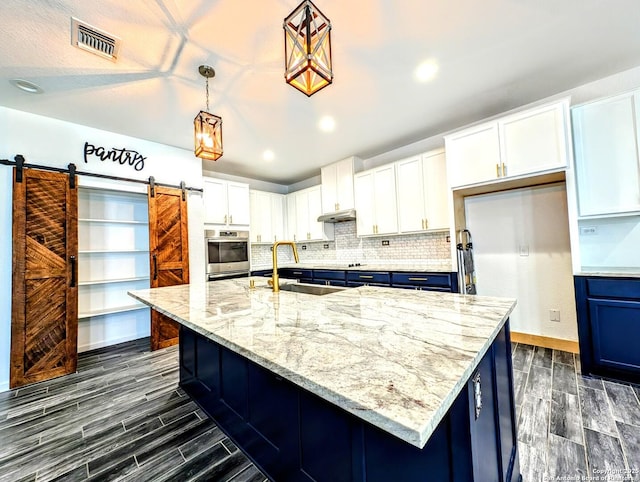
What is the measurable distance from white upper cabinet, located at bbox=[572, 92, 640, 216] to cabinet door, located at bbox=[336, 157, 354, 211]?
2.64m

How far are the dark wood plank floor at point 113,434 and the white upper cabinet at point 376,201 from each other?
306 cm

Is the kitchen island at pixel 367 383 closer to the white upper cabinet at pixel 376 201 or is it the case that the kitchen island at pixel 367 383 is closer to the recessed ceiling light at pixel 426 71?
the recessed ceiling light at pixel 426 71

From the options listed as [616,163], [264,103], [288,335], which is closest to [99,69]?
[264,103]

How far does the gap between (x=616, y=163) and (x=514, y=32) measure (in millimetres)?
1513

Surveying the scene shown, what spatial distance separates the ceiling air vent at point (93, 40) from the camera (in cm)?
171

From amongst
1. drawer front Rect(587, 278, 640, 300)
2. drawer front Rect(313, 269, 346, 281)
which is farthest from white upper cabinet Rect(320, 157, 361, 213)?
drawer front Rect(587, 278, 640, 300)

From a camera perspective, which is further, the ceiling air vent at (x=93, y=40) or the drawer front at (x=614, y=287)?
the drawer front at (x=614, y=287)

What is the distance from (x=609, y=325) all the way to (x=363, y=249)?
9.59ft

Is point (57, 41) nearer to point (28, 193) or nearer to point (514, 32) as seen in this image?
point (28, 193)

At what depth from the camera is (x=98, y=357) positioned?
3.12 metres

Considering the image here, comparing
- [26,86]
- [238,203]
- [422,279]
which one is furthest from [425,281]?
[26,86]

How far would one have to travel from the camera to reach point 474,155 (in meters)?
2.87

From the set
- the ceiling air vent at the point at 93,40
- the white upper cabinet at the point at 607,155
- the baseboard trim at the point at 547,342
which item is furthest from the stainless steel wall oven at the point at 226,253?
the white upper cabinet at the point at 607,155

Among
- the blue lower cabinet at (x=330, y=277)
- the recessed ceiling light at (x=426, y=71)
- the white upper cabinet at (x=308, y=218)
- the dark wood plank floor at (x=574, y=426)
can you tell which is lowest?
the dark wood plank floor at (x=574, y=426)
